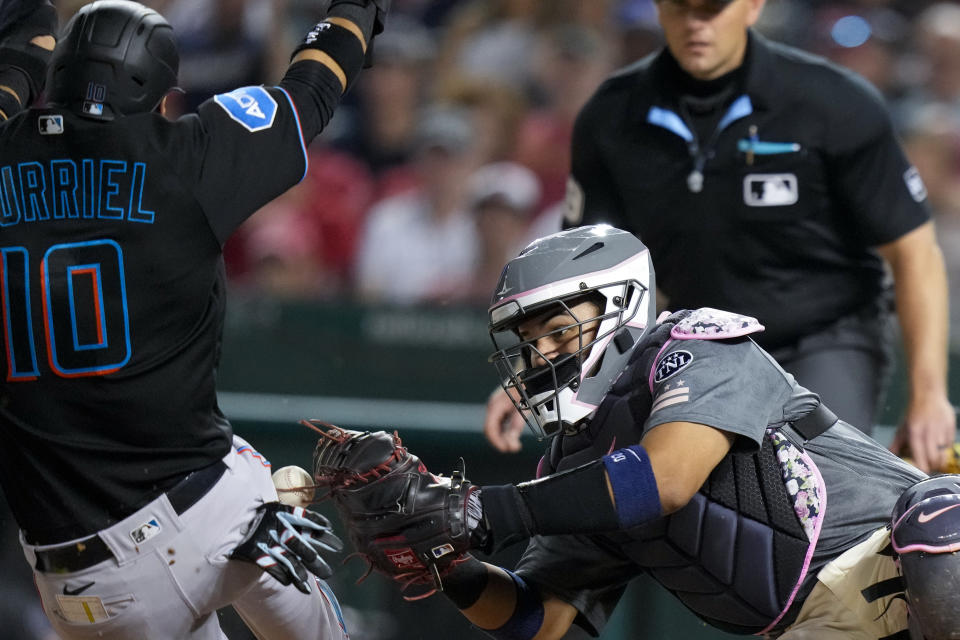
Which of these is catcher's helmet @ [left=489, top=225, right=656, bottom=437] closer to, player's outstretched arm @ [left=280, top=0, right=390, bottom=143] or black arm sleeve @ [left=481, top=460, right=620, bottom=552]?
black arm sleeve @ [left=481, top=460, right=620, bottom=552]

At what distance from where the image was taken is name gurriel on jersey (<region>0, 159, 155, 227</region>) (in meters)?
2.79

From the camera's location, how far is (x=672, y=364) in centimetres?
279

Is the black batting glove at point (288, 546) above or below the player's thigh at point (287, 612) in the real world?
above

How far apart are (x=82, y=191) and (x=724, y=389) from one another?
4.89ft

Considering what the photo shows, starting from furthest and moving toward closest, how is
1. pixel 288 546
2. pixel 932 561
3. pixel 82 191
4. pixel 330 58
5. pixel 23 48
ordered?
pixel 23 48 < pixel 330 58 < pixel 288 546 < pixel 82 191 < pixel 932 561

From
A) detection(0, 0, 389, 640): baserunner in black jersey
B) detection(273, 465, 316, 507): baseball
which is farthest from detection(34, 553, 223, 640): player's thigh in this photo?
detection(273, 465, 316, 507): baseball

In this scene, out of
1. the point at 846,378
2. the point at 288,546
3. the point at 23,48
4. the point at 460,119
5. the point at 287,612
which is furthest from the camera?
the point at 460,119

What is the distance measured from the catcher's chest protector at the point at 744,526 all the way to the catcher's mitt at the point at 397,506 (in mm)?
460

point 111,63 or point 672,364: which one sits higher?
point 111,63

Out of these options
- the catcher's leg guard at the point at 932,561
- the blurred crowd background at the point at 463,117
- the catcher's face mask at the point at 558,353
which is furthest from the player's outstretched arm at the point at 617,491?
Answer: the blurred crowd background at the point at 463,117

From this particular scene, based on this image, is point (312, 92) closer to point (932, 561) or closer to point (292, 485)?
point (292, 485)

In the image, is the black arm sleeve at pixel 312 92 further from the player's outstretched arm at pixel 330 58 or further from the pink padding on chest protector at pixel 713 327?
the pink padding on chest protector at pixel 713 327

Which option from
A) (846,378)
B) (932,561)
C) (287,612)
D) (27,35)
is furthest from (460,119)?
(932,561)

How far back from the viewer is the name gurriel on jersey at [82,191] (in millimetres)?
2791
